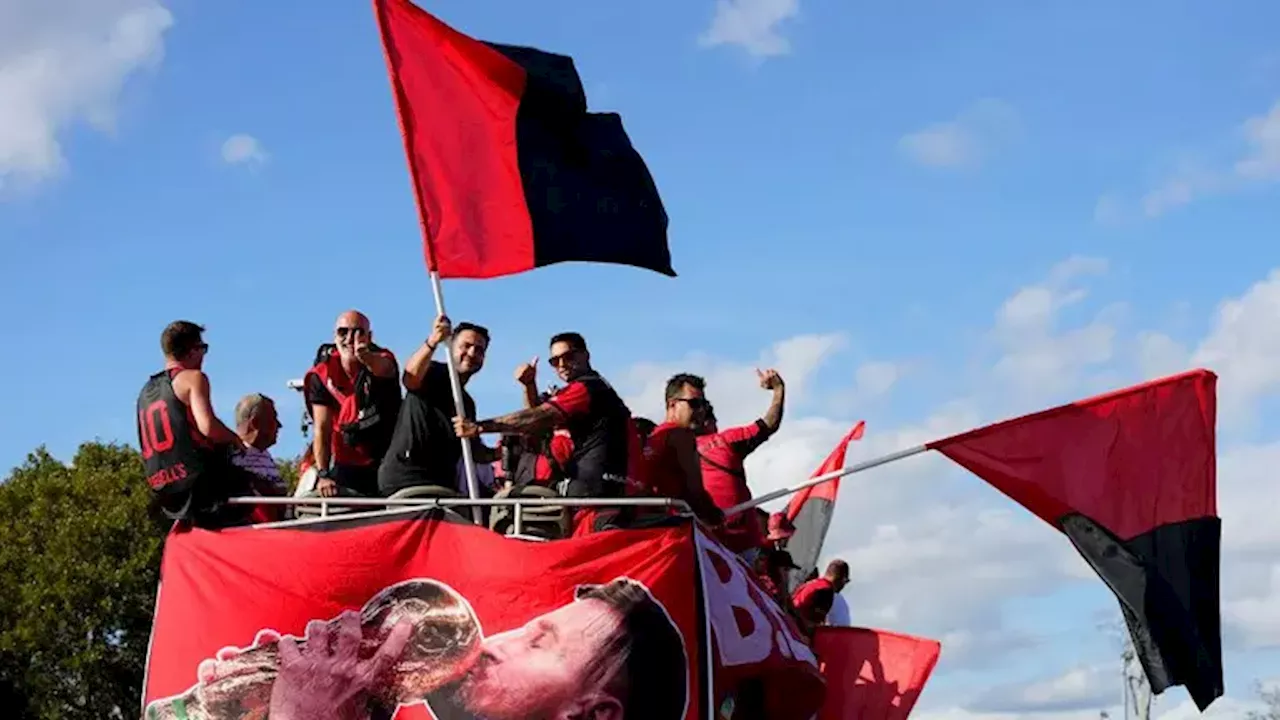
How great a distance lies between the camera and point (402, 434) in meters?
11.9

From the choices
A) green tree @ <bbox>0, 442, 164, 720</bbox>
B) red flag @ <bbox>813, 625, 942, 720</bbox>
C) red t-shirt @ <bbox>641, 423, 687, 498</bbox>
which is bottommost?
red flag @ <bbox>813, 625, 942, 720</bbox>

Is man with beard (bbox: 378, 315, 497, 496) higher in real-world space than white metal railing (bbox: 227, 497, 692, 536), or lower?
higher

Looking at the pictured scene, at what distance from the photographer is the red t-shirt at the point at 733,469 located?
13.8 meters

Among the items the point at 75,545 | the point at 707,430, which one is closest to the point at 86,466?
the point at 75,545

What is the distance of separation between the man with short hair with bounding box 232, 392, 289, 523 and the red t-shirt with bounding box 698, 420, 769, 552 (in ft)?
10.4

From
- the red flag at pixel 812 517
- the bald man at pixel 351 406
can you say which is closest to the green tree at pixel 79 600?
the red flag at pixel 812 517

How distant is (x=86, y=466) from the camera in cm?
4356

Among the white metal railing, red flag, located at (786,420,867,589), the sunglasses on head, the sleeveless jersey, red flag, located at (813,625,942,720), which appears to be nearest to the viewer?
the white metal railing

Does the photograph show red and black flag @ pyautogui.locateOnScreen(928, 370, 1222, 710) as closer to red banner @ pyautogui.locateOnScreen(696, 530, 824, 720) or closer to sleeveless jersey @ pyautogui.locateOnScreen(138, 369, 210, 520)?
red banner @ pyautogui.locateOnScreen(696, 530, 824, 720)

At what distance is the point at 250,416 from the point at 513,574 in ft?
7.96

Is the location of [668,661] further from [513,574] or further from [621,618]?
[513,574]

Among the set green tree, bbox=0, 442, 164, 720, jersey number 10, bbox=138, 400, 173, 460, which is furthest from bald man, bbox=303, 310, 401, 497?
green tree, bbox=0, 442, 164, 720

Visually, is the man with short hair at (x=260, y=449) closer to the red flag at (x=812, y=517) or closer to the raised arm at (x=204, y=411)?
the raised arm at (x=204, y=411)

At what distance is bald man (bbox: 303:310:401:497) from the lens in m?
12.3
